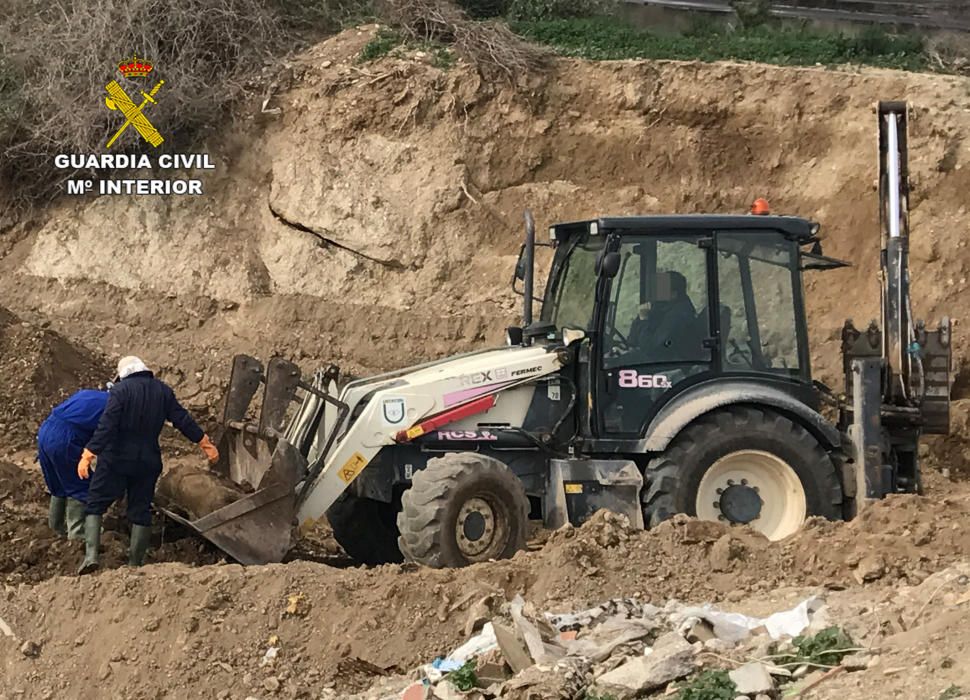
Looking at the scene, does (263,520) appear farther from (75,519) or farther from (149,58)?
(149,58)

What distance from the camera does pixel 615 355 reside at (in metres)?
8.71

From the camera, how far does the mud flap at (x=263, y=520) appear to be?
8.05 m

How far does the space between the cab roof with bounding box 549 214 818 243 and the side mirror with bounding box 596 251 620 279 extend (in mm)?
245

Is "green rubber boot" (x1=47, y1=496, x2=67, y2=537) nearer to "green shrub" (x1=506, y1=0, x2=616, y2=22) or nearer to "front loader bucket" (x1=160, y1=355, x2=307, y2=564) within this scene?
"front loader bucket" (x1=160, y1=355, x2=307, y2=564)

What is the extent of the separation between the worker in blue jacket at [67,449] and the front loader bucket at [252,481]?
658mm

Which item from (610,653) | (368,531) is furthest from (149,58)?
(610,653)

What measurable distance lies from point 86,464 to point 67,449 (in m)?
→ 0.79

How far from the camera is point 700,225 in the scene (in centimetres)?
871

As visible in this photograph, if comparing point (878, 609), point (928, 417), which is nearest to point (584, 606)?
point (878, 609)

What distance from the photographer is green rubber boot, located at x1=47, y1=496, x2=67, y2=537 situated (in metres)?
9.03

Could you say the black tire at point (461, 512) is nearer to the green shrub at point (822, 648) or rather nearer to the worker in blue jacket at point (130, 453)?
the worker in blue jacket at point (130, 453)

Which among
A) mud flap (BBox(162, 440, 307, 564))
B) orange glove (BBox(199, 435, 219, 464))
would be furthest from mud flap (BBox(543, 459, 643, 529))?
orange glove (BBox(199, 435, 219, 464))

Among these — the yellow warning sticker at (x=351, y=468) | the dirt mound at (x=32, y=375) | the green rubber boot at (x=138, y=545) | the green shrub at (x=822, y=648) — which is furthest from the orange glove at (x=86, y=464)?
the green shrub at (x=822, y=648)

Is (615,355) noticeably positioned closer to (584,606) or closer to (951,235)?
(584,606)
